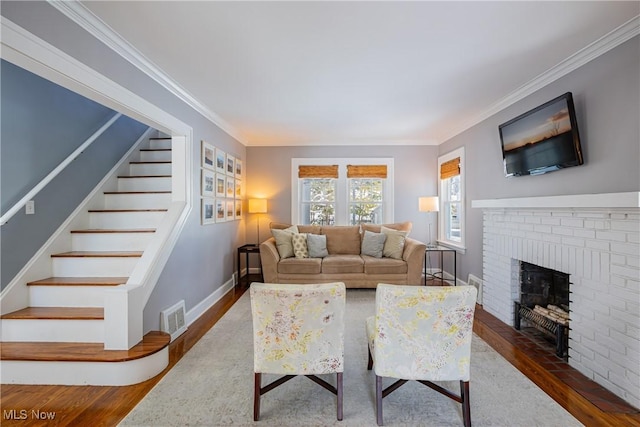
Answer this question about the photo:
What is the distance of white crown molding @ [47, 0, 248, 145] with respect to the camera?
171cm

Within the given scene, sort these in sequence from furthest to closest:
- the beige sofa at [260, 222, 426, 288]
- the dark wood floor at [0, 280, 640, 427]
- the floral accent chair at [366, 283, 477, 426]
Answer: the beige sofa at [260, 222, 426, 288], the dark wood floor at [0, 280, 640, 427], the floral accent chair at [366, 283, 477, 426]

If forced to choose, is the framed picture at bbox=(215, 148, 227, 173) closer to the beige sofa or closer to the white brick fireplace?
the beige sofa

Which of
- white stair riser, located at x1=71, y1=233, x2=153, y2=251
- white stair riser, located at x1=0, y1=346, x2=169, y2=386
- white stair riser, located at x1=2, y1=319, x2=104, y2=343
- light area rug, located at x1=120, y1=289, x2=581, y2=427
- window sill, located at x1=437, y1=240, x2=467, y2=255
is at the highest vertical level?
white stair riser, located at x1=71, y1=233, x2=153, y2=251

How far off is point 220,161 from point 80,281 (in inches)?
84.3

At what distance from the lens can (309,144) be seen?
5.32 metres

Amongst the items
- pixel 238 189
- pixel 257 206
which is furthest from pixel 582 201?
pixel 238 189

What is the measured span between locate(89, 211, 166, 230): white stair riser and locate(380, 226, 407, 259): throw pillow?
10.2ft

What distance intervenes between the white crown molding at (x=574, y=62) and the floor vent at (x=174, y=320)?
13.6 ft

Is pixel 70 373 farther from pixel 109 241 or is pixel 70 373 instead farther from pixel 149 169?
pixel 149 169

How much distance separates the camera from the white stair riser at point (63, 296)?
7.77ft

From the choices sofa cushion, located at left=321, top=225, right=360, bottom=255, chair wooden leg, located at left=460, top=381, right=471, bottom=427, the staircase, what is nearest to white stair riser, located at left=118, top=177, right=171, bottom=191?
the staircase

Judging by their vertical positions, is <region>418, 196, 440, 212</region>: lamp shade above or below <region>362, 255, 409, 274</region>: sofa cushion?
above

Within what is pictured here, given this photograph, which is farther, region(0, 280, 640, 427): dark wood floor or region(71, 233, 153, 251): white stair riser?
region(71, 233, 153, 251): white stair riser

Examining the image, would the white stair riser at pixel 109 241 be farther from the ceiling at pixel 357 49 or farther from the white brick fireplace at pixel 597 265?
the white brick fireplace at pixel 597 265
